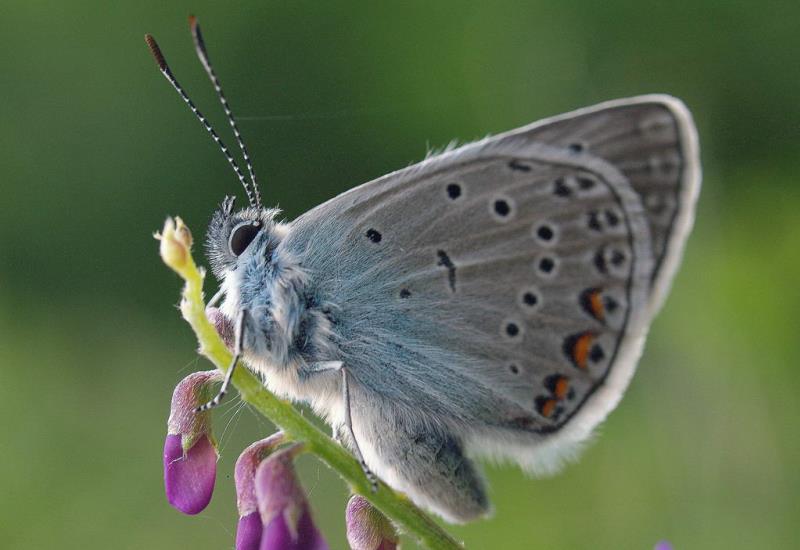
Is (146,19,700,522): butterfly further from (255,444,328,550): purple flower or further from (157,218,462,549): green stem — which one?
(255,444,328,550): purple flower

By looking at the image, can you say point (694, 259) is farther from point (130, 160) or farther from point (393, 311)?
point (130, 160)

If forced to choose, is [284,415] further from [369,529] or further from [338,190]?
[338,190]

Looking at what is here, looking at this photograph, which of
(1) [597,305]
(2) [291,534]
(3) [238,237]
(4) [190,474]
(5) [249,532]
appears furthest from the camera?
(3) [238,237]

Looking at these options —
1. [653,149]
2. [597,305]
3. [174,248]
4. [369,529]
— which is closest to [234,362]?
[174,248]

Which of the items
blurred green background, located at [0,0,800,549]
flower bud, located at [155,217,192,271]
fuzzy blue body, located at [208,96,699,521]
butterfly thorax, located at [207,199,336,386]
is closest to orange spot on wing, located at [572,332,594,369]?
fuzzy blue body, located at [208,96,699,521]

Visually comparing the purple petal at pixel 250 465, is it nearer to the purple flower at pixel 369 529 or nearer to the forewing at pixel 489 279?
the purple flower at pixel 369 529

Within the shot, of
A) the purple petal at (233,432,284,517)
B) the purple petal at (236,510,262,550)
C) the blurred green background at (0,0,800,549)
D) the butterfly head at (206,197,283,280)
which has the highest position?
the butterfly head at (206,197,283,280)
